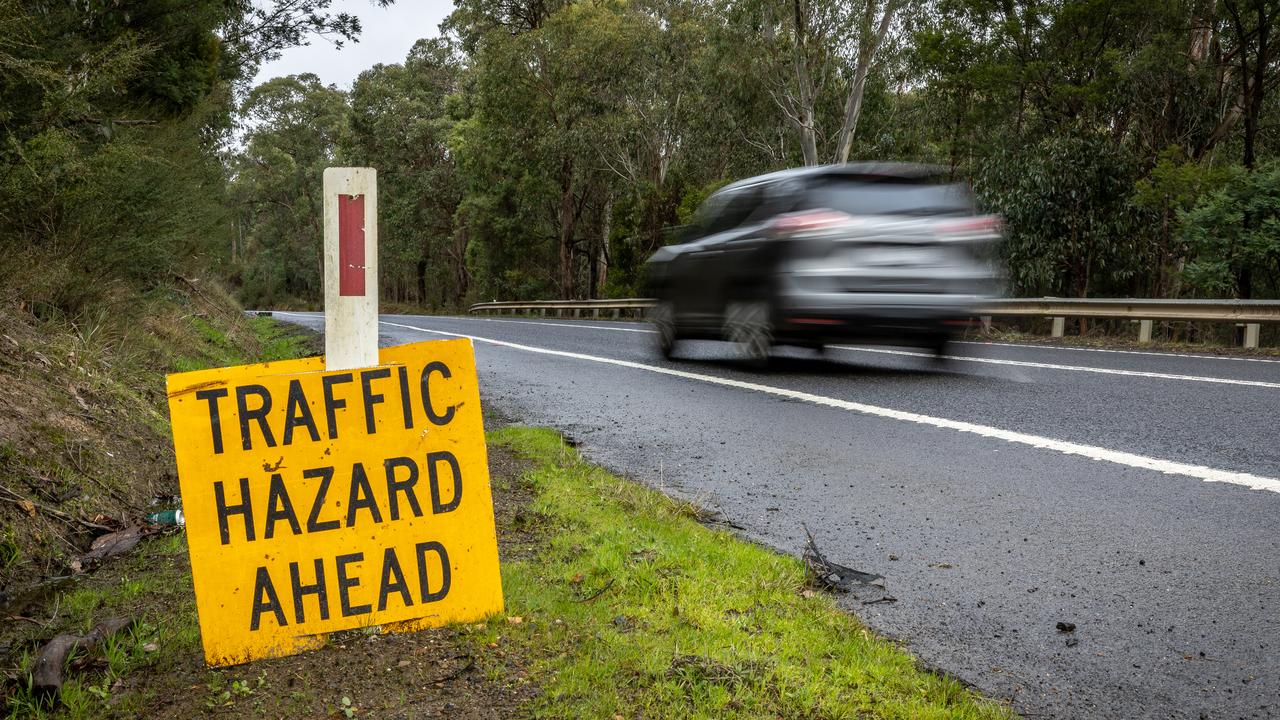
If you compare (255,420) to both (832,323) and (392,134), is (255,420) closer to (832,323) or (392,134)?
(832,323)

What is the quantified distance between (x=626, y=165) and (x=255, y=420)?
3673 centimetres

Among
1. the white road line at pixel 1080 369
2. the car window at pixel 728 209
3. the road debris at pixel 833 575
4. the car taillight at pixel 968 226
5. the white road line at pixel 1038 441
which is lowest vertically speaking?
the road debris at pixel 833 575

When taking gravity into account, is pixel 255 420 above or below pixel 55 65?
below

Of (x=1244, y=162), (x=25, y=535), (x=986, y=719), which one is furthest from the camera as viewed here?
(x=1244, y=162)

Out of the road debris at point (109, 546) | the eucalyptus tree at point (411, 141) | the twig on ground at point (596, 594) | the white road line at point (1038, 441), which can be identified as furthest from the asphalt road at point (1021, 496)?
the eucalyptus tree at point (411, 141)

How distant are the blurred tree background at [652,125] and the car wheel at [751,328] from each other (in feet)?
18.1

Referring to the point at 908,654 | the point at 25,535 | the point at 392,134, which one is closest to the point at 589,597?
the point at 908,654

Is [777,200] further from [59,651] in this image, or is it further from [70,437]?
[59,651]

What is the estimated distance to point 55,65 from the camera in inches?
317

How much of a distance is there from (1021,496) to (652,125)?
112 ft

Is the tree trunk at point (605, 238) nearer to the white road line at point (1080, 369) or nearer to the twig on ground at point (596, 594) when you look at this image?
the white road line at point (1080, 369)

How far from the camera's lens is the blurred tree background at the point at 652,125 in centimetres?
858

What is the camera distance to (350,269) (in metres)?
2.92

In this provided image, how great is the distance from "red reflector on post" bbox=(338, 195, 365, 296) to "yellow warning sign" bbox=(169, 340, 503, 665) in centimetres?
24
